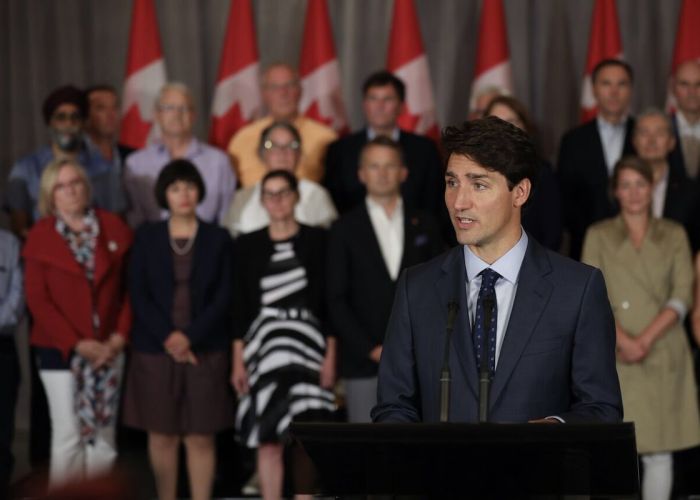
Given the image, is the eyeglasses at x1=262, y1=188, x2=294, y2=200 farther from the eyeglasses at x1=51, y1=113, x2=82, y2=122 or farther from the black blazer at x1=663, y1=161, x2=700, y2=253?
the black blazer at x1=663, y1=161, x2=700, y2=253

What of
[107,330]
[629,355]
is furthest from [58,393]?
[629,355]

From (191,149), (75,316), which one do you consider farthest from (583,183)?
(75,316)

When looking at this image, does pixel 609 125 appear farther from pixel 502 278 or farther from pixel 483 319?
pixel 483 319

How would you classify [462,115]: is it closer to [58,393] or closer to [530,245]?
[58,393]

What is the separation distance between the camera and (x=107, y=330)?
5.49 m

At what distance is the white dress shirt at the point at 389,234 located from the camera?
523 centimetres

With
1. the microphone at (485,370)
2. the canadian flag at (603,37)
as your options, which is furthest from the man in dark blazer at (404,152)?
the microphone at (485,370)

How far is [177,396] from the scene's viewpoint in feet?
17.2

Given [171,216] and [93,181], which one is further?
[93,181]

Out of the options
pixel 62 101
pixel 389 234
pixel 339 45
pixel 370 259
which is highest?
pixel 339 45

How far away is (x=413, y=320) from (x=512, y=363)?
242mm

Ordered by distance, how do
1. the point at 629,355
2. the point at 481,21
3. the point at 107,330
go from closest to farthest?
1. the point at 629,355
2. the point at 107,330
3. the point at 481,21

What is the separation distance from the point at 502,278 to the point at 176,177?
299 centimetres

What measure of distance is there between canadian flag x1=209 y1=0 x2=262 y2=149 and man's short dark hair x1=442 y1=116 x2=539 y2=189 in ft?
15.9
